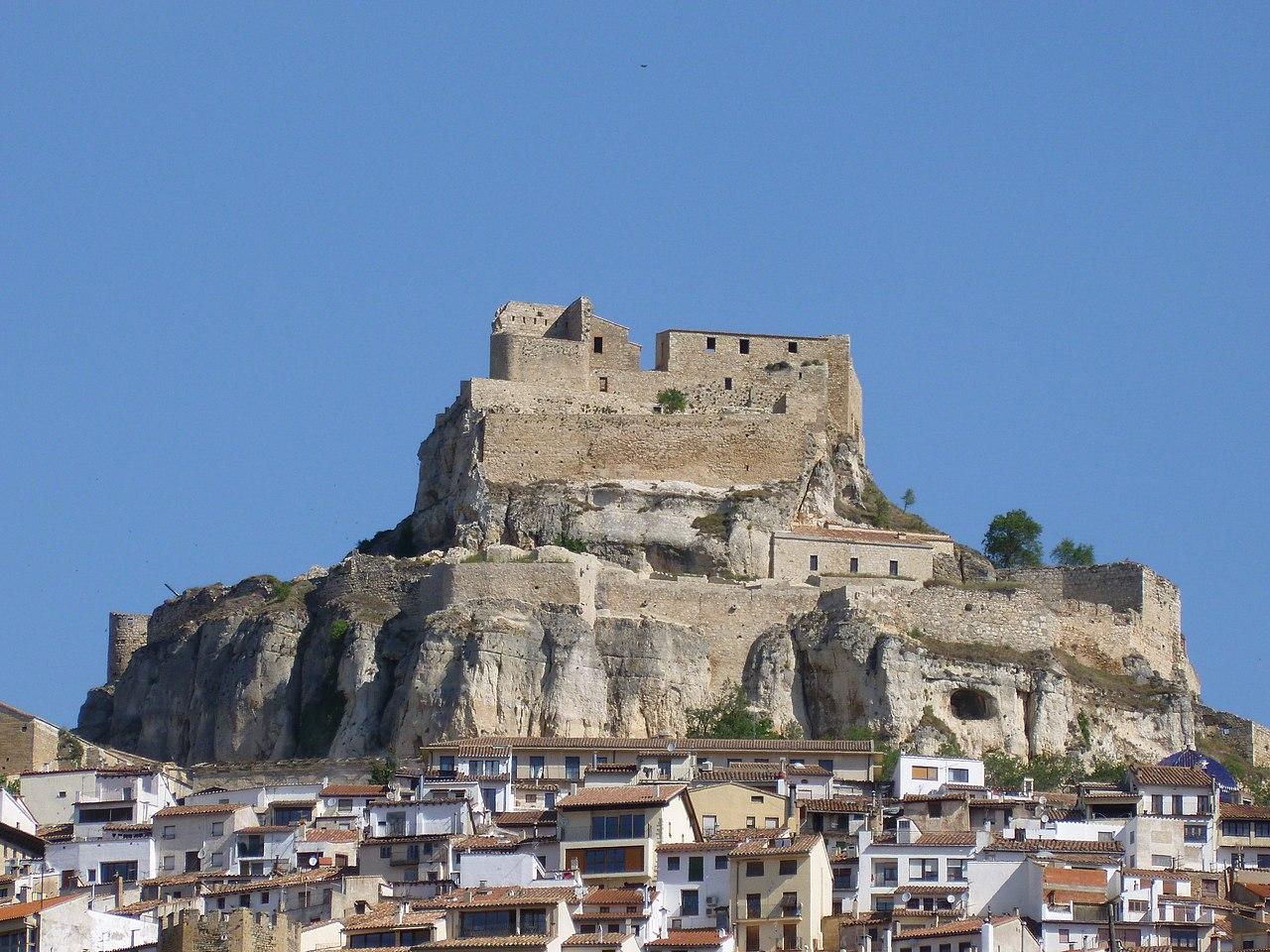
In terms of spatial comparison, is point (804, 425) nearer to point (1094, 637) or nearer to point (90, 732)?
point (1094, 637)

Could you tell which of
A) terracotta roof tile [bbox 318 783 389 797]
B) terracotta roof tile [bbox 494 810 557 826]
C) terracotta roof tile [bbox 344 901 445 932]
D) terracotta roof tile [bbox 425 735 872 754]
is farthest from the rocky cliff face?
terracotta roof tile [bbox 344 901 445 932]

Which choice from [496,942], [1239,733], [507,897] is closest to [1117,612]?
[1239,733]

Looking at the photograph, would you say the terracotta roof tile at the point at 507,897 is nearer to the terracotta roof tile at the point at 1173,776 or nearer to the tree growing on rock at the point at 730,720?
the terracotta roof tile at the point at 1173,776

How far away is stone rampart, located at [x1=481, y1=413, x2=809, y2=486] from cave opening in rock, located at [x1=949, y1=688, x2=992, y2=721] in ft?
36.3

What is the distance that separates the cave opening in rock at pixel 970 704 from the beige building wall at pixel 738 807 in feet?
48.7

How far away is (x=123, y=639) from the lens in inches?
4254

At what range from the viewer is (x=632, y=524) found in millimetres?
95312

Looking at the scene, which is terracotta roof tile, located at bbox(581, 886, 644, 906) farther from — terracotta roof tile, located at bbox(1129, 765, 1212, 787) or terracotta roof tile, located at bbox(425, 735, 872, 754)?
terracotta roof tile, located at bbox(1129, 765, 1212, 787)

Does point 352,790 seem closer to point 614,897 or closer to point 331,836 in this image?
point 331,836

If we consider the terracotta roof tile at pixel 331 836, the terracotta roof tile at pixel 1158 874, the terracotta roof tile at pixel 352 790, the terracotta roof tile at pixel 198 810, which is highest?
the terracotta roof tile at pixel 352 790

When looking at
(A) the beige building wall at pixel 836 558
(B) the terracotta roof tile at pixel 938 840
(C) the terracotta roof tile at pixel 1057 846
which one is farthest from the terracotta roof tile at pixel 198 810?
(A) the beige building wall at pixel 836 558

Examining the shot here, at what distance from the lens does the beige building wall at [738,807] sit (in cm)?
7462

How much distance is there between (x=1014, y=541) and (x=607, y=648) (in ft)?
91.6

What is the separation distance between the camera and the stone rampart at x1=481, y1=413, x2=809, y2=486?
9712 centimetres
